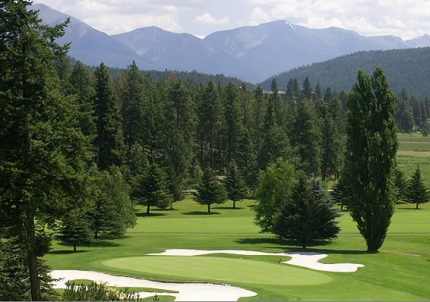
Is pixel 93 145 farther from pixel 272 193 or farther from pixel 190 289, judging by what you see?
pixel 190 289

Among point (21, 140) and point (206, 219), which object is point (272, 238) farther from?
point (21, 140)

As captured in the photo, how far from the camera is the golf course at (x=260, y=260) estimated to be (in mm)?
27500

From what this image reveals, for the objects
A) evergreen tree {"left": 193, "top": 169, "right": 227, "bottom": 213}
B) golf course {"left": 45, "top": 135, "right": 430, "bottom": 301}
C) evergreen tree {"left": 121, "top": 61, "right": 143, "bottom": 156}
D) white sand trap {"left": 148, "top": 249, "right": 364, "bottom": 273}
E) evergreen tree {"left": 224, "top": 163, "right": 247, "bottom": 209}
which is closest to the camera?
golf course {"left": 45, "top": 135, "right": 430, "bottom": 301}

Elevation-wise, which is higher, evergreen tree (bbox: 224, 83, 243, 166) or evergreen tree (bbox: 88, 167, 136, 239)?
evergreen tree (bbox: 224, 83, 243, 166)

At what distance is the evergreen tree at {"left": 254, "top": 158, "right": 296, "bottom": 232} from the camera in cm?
5116

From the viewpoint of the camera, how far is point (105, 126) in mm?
79625

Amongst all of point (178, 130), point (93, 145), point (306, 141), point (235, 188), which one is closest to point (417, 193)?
point (306, 141)

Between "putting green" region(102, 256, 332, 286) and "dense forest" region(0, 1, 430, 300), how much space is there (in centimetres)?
498

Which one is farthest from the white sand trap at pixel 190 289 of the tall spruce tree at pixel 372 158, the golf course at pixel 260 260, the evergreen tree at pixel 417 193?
the evergreen tree at pixel 417 193

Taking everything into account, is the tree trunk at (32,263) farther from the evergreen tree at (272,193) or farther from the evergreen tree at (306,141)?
the evergreen tree at (306,141)

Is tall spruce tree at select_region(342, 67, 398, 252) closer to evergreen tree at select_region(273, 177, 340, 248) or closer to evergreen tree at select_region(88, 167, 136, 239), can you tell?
evergreen tree at select_region(273, 177, 340, 248)

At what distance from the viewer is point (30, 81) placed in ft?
64.5

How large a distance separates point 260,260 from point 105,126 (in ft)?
158

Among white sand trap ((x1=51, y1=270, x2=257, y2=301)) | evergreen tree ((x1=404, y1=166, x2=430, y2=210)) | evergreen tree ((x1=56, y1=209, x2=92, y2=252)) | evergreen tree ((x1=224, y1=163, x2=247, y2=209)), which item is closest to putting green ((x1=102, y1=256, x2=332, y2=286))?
white sand trap ((x1=51, y1=270, x2=257, y2=301))
